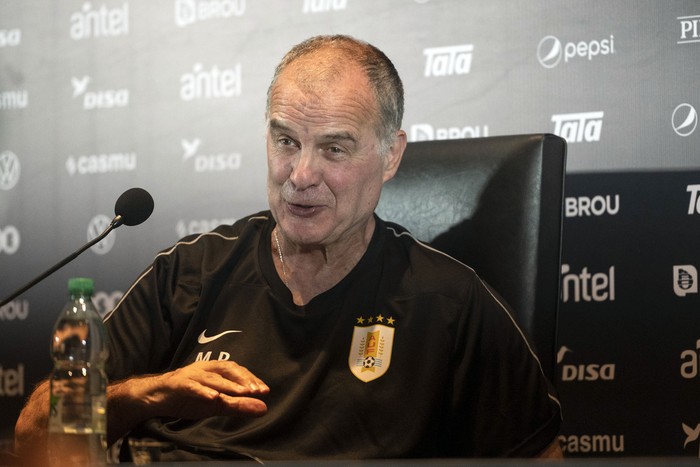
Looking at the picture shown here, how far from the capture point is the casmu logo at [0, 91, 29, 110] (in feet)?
11.1

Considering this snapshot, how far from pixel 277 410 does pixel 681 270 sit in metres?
1.36

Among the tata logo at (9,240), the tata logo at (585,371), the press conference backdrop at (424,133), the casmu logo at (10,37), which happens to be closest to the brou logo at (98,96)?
the press conference backdrop at (424,133)

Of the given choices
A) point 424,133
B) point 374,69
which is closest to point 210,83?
point 424,133

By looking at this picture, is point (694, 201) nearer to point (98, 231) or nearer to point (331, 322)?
point (331, 322)

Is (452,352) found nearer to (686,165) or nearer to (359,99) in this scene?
(359,99)

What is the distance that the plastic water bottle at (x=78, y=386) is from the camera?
3.78 ft

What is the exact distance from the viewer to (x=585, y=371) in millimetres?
2539

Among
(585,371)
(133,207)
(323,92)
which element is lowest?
(585,371)

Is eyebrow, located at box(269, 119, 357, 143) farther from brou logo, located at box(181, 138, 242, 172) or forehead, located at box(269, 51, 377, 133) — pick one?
brou logo, located at box(181, 138, 242, 172)

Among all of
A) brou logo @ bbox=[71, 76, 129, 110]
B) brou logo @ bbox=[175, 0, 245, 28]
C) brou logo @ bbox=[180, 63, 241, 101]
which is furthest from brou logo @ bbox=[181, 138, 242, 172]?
brou logo @ bbox=[175, 0, 245, 28]

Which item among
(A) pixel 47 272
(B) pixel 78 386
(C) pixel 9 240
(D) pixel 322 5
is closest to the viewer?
(B) pixel 78 386

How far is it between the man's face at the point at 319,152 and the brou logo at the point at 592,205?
93cm

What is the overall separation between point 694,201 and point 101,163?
209cm

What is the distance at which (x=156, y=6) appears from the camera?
3205 millimetres
